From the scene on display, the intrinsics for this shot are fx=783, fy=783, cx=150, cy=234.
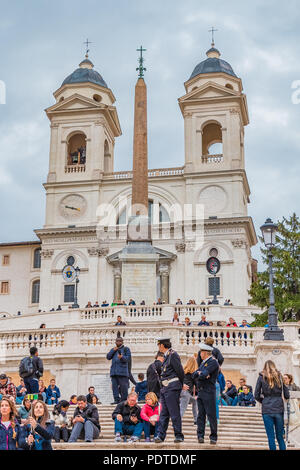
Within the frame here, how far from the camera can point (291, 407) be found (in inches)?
559

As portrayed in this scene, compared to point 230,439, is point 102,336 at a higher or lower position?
higher

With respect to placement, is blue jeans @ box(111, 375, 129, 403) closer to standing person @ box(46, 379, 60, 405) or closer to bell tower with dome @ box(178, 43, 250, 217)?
standing person @ box(46, 379, 60, 405)

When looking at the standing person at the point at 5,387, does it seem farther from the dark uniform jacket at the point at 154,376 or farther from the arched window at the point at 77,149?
the arched window at the point at 77,149

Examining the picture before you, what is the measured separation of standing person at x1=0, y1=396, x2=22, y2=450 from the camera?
10.4 meters

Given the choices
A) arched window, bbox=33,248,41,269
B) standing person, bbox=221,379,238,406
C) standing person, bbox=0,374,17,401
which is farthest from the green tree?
arched window, bbox=33,248,41,269

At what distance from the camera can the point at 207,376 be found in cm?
1295

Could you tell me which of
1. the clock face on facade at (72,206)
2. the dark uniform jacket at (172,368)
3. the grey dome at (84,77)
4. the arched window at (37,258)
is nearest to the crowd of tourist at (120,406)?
the dark uniform jacket at (172,368)

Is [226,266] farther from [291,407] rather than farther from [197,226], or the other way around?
[291,407]

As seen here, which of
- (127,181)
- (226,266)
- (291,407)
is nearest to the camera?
(291,407)

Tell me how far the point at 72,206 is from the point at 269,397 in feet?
160

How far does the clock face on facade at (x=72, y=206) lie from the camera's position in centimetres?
5988
